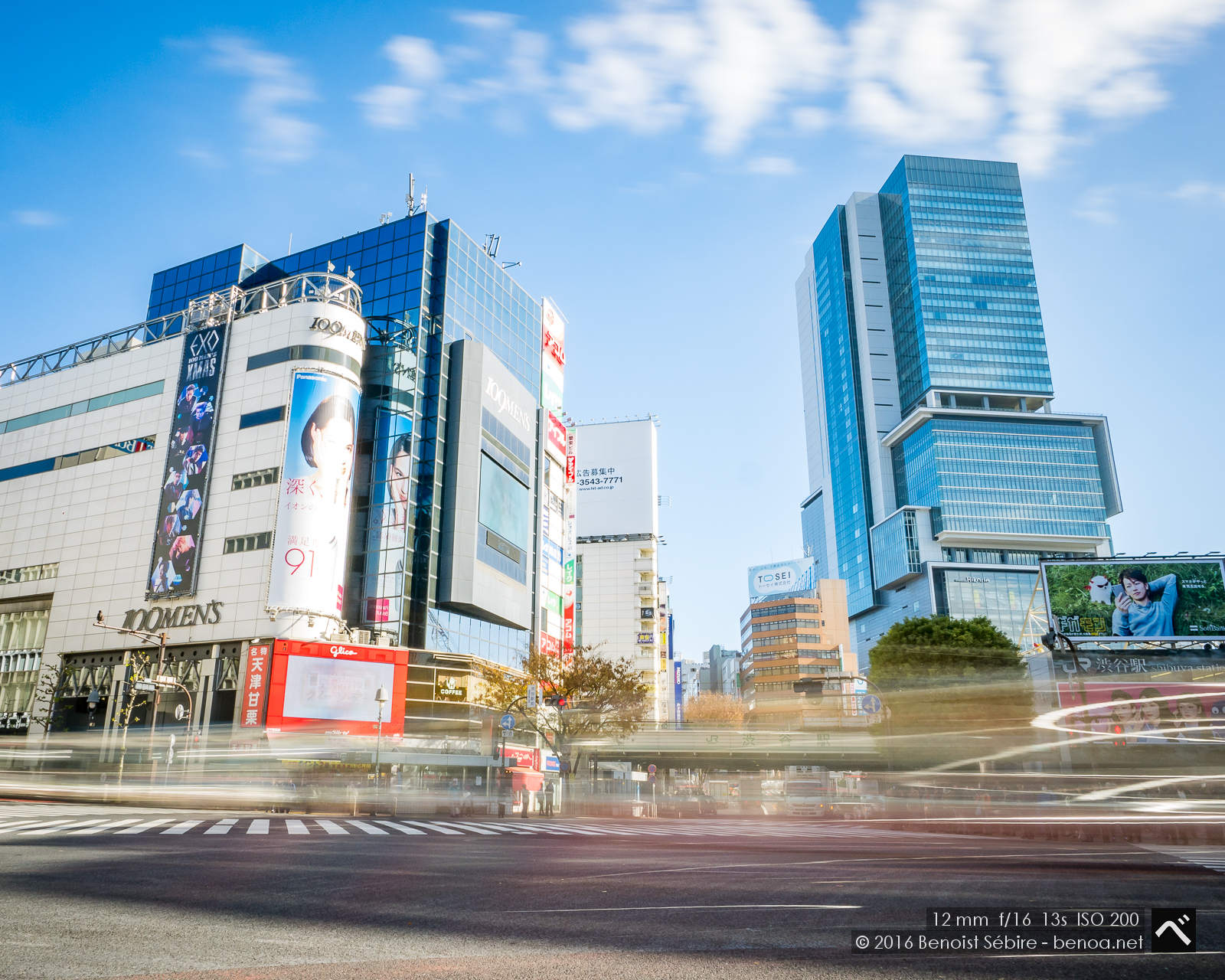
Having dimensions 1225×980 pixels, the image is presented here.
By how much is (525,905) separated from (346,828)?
14848mm

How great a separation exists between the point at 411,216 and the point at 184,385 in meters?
23.7

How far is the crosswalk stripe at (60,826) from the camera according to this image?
1520 cm

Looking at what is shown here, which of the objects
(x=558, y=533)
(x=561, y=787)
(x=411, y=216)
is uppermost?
(x=411, y=216)

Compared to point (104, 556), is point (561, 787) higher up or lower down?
lower down

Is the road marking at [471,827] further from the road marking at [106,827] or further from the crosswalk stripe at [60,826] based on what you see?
the crosswalk stripe at [60,826]

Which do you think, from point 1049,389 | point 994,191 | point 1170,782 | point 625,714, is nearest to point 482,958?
point 1170,782

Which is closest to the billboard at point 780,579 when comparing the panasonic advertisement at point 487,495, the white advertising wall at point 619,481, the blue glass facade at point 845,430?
the blue glass facade at point 845,430

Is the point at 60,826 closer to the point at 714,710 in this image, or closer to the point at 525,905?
the point at 525,905

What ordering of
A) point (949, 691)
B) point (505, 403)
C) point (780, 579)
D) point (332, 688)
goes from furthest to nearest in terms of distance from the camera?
point (780, 579) < point (505, 403) < point (949, 691) < point (332, 688)

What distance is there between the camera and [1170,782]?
3105cm

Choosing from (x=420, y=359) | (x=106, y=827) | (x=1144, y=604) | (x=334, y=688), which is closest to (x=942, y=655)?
(x=1144, y=604)

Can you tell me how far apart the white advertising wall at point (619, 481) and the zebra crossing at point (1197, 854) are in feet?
330

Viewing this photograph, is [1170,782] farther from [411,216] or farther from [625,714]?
[411,216]

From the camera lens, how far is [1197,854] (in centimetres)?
1631
